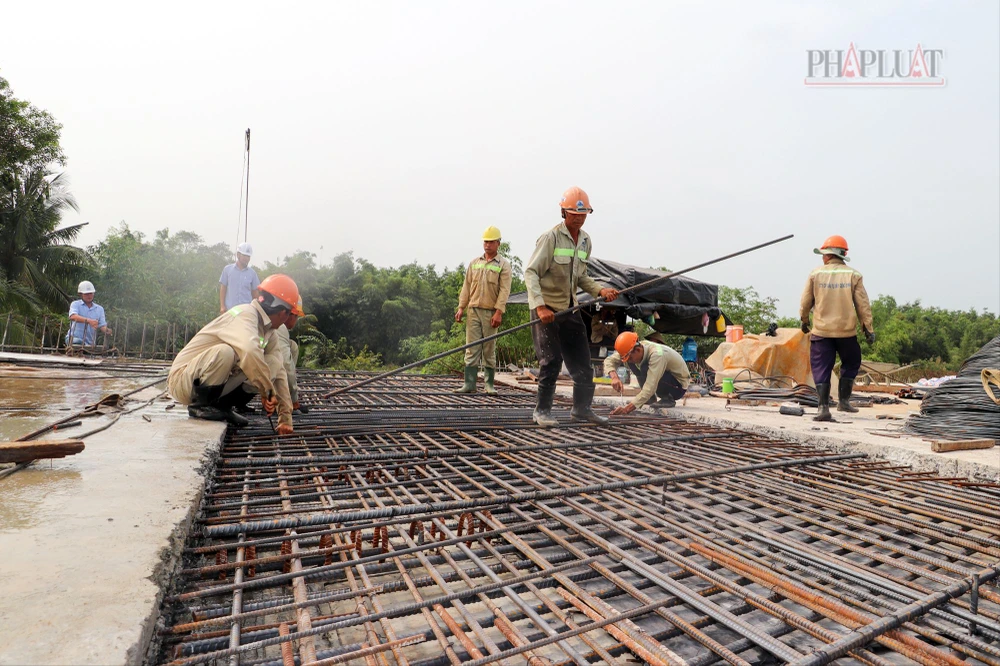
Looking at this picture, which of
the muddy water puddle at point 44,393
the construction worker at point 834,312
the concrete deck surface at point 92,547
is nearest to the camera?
the concrete deck surface at point 92,547

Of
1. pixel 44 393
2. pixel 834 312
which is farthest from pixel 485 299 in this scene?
pixel 44 393

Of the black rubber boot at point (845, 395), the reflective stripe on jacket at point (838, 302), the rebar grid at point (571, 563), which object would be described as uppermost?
the reflective stripe on jacket at point (838, 302)

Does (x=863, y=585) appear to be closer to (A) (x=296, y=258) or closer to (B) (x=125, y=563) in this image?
(B) (x=125, y=563)

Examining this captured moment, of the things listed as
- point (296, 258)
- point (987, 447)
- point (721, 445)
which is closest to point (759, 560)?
point (721, 445)

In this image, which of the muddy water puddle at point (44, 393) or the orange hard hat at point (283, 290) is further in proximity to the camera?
the orange hard hat at point (283, 290)

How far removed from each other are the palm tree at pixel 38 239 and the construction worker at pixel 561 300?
18.9m

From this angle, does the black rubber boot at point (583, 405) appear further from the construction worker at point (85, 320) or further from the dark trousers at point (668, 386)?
the construction worker at point (85, 320)

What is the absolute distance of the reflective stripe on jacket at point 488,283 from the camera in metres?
5.84

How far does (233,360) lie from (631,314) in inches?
268

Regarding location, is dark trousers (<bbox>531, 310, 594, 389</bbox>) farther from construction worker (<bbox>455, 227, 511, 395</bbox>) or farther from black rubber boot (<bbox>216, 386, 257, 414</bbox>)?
black rubber boot (<bbox>216, 386, 257, 414</bbox>)

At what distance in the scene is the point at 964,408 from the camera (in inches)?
152

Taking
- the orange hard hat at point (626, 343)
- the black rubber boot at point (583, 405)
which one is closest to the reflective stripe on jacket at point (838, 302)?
the orange hard hat at point (626, 343)

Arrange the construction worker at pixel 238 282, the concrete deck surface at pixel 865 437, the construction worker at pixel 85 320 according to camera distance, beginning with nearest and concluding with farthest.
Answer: the concrete deck surface at pixel 865 437
the construction worker at pixel 238 282
the construction worker at pixel 85 320

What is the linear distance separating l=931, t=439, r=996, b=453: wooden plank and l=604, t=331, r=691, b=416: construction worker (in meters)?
1.90
